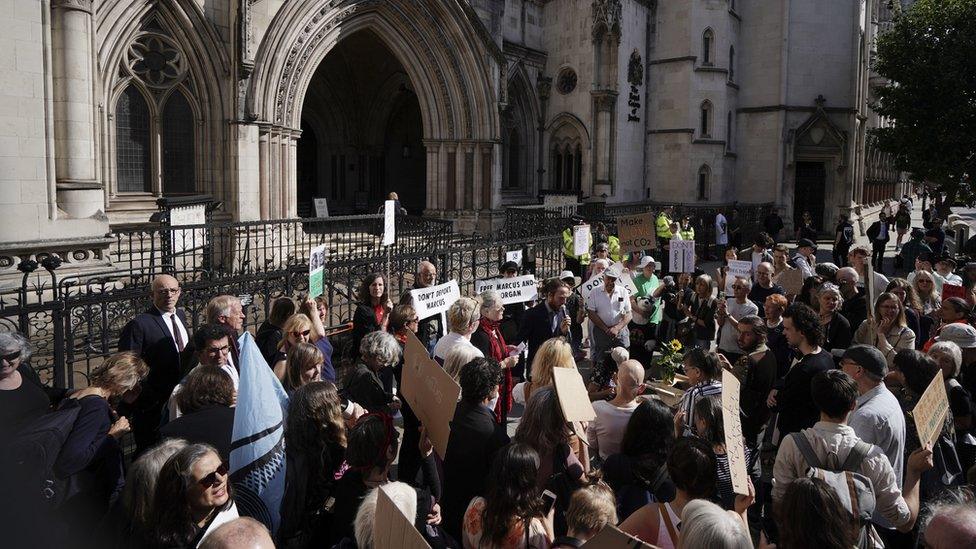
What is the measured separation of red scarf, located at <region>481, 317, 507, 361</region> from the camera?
6539 millimetres

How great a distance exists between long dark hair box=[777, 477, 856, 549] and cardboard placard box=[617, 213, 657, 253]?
8775mm

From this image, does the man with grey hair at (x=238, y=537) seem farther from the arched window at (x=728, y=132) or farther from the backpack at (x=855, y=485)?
the arched window at (x=728, y=132)

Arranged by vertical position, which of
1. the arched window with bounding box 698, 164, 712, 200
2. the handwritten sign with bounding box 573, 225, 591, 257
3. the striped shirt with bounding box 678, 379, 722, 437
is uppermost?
the arched window with bounding box 698, 164, 712, 200

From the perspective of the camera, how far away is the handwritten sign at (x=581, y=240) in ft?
40.2

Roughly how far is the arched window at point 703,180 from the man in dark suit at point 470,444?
78.9 feet

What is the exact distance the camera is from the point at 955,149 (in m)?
20.7

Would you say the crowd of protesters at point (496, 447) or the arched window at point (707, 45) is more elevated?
the arched window at point (707, 45)

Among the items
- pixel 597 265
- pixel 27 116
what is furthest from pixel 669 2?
pixel 27 116

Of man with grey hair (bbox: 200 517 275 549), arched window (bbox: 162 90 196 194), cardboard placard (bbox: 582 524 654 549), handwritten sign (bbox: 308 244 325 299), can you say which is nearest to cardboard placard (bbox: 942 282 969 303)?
handwritten sign (bbox: 308 244 325 299)

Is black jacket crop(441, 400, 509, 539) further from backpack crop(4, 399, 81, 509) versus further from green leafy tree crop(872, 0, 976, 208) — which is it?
green leafy tree crop(872, 0, 976, 208)

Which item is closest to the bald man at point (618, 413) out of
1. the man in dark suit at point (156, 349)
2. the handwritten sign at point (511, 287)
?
the man in dark suit at point (156, 349)

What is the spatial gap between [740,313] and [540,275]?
7.03 m

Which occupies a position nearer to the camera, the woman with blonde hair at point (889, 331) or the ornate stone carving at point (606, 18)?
the woman with blonde hair at point (889, 331)

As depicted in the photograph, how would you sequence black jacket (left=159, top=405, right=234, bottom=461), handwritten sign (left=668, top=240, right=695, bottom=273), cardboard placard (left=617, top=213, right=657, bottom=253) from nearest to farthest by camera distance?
black jacket (left=159, top=405, right=234, bottom=461), handwritten sign (left=668, top=240, right=695, bottom=273), cardboard placard (left=617, top=213, right=657, bottom=253)
